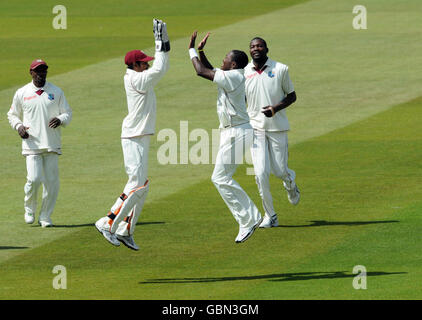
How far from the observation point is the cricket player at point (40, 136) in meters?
15.2

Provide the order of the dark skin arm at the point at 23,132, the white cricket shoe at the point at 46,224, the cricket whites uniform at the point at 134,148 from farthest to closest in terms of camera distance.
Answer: the dark skin arm at the point at 23,132 < the white cricket shoe at the point at 46,224 < the cricket whites uniform at the point at 134,148

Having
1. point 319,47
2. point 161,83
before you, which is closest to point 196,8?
point 319,47

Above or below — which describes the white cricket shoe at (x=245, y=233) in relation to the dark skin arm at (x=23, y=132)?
below

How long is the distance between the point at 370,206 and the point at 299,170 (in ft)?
9.68

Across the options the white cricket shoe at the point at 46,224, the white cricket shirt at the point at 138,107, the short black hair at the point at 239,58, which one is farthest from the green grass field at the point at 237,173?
the short black hair at the point at 239,58

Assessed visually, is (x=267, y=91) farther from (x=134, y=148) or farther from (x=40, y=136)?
(x=40, y=136)

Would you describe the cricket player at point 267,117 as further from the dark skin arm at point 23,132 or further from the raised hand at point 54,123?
the dark skin arm at point 23,132

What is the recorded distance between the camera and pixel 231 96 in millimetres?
13469

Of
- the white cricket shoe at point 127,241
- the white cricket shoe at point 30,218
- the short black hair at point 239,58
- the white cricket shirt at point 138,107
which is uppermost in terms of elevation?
the short black hair at point 239,58

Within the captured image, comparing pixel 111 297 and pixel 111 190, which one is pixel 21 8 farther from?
pixel 111 297

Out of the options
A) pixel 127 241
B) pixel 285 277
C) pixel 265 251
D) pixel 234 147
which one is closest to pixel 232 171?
pixel 234 147

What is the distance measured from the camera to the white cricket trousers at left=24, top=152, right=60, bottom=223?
15.2 metres

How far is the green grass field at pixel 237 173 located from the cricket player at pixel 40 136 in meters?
0.48

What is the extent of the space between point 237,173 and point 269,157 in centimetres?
365
